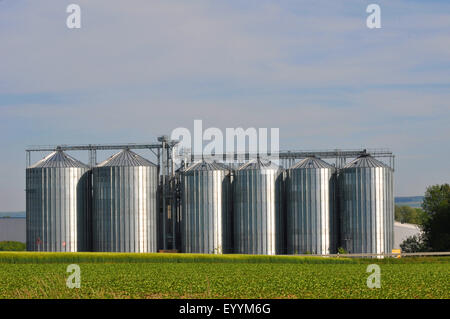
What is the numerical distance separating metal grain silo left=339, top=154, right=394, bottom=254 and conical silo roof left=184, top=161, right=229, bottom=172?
13.7 m

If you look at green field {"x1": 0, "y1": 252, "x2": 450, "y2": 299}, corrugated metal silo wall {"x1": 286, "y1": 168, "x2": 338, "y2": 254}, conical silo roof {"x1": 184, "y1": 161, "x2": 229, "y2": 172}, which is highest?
conical silo roof {"x1": 184, "y1": 161, "x2": 229, "y2": 172}

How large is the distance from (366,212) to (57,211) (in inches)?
1320

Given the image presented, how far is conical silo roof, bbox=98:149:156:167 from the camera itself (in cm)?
8212

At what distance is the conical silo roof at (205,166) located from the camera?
3228 inches

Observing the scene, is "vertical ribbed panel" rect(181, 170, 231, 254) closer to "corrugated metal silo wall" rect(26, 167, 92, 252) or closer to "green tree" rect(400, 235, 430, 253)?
"corrugated metal silo wall" rect(26, 167, 92, 252)

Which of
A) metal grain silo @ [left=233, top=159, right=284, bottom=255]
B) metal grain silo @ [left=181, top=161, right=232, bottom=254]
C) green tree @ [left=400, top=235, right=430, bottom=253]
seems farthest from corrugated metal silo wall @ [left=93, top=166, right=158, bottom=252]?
green tree @ [left=400, top=235, right=430, bottom=253]

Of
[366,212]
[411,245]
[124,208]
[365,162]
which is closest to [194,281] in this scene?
[124,208]

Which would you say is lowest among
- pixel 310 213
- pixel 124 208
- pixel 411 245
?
pixel 411 245

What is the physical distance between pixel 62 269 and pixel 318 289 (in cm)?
2361

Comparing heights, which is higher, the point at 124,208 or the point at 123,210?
the point at 124,208

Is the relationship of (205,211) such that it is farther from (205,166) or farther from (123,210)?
(123,210)

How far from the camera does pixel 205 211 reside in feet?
266
